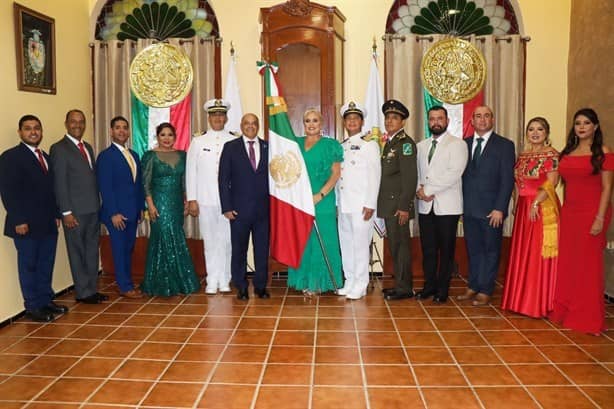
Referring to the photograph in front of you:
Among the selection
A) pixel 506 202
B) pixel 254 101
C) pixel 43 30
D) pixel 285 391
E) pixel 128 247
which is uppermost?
pixel 43 30

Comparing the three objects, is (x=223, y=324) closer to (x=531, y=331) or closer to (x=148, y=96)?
(x=531, y=331)

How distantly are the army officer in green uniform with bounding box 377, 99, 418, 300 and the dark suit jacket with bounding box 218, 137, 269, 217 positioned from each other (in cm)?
105

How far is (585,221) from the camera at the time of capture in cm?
374

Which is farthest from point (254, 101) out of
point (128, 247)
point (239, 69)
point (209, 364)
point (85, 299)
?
point (209, 364)

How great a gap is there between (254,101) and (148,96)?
3.63ft

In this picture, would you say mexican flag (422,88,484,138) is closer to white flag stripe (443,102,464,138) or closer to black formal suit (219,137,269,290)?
white flag stripe (443,102,464,138)

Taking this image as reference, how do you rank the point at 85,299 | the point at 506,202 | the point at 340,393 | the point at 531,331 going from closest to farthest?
the point at 340,393 → the point at 531,331 → the point at 506,202 → the point at 85,299

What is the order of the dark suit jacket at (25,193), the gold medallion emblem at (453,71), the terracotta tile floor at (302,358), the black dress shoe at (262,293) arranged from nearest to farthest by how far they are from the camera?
the terracotta tile floor at (302,358) < the dark suit jacket at (25,193) < the black dress shoe at (262,293) < the gold medallion emblem at (453,71)

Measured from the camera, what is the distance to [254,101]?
222 inches

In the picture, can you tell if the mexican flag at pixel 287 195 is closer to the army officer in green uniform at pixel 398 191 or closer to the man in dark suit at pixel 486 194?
the army officer in green uniform at pixel 398 191

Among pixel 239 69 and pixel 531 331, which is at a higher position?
pixel 239 69

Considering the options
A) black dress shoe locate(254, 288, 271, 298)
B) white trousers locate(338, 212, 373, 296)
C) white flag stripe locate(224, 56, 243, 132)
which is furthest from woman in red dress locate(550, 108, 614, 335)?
white flag stripe locate(224, 56, 243, 132)

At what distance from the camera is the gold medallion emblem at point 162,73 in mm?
5500

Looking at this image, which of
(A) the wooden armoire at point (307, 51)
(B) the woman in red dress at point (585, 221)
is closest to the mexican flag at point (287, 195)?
(A) the wooden armoire at point (307, 51)
